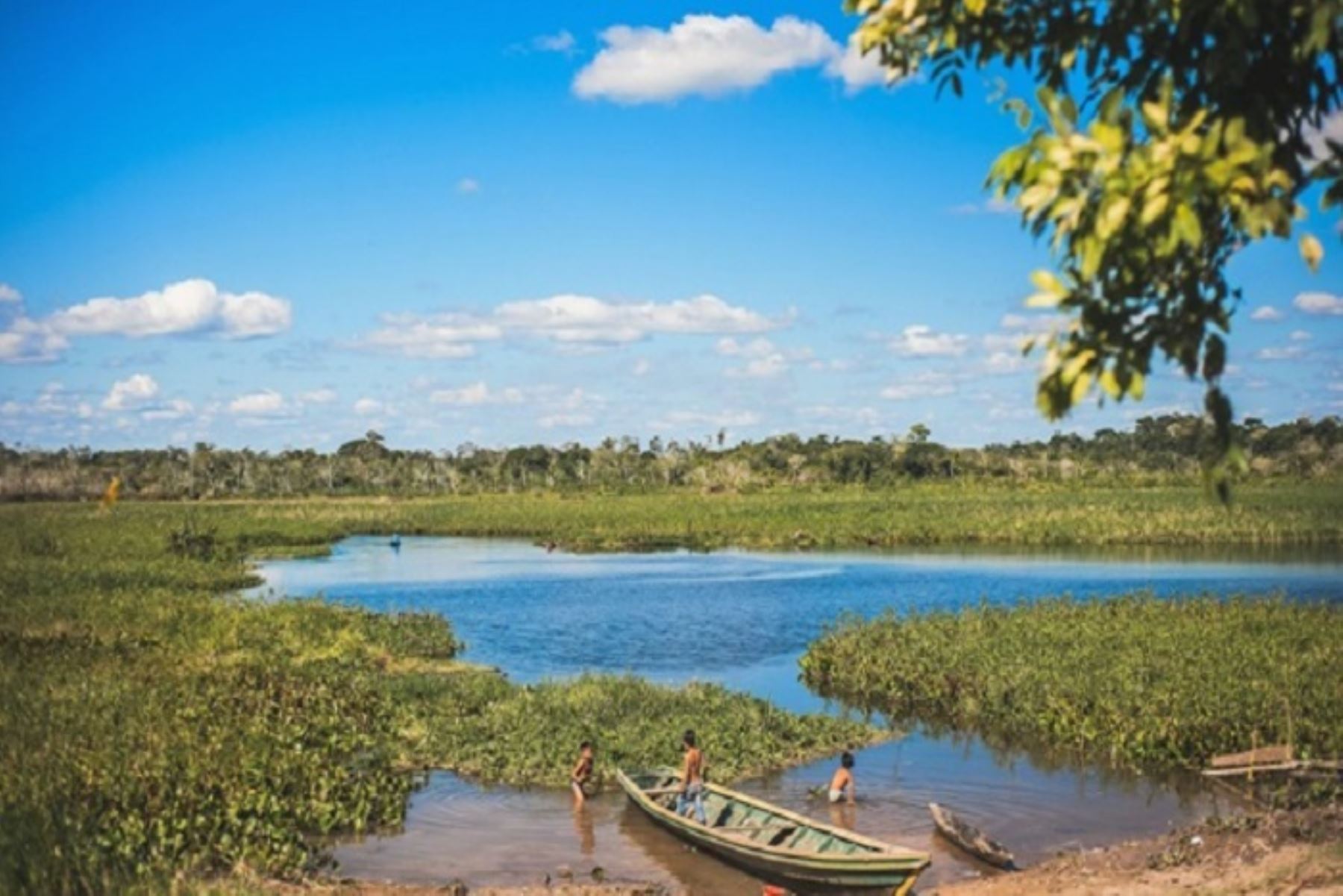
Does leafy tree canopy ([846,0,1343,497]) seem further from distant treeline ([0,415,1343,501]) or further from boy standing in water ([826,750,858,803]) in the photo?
distant treeline ([0,415,1343,501])

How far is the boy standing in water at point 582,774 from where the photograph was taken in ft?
68.3

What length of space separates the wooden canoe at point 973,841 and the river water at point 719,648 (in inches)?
9.4

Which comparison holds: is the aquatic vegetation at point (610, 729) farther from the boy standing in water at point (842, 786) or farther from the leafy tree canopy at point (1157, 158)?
the leafy tree canopy at point (1157, 158)

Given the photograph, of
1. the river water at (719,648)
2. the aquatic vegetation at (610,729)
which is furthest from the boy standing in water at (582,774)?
the aquatic vegetation at (610,729)

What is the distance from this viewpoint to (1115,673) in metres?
25.1

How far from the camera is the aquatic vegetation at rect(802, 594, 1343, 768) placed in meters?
21.7

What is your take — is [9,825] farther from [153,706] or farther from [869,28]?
[869,28]

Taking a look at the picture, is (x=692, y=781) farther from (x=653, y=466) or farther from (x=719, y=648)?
(x=653, y=466)

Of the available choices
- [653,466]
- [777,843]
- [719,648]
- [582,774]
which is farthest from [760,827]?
[653,466]

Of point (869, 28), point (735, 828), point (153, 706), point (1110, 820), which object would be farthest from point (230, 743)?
point (869, 28)

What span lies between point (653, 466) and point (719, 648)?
116644mm

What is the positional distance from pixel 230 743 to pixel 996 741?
13.8 meters

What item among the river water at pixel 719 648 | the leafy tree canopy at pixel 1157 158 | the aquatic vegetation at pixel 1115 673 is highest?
the leafy tree canopy at pixel 1157 158

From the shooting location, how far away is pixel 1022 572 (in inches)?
2170
